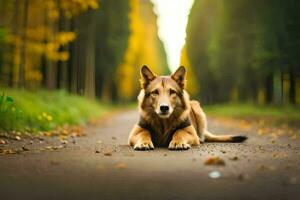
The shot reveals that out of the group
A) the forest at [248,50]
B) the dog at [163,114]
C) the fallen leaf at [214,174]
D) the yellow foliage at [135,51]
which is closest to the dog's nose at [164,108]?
the dog at [163,114]

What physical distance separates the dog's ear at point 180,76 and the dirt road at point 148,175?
1.38 meters

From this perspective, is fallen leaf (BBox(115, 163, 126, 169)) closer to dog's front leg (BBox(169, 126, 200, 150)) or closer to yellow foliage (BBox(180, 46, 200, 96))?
dog's front leg (BBox(169, 126, 200, 150))

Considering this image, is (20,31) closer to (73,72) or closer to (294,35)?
(73,72)

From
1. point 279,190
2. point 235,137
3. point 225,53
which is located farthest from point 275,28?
point 279,190

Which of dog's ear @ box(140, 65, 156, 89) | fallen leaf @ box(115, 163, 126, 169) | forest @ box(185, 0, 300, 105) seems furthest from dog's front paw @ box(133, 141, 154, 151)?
forest @ box(185, 0, 300, 105)

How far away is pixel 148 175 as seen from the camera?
21.7ft

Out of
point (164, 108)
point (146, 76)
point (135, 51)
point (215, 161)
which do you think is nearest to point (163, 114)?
point (164, 108)

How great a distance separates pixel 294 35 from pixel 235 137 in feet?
35.0

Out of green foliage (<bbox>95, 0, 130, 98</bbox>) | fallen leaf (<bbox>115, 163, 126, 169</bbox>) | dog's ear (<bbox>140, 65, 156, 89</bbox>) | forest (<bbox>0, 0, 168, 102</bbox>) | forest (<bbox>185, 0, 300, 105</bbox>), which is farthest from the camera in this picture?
green foliage (<bbox>95, 0, 130, 98</bbox>)

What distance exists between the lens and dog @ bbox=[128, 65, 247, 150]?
30.8 ft

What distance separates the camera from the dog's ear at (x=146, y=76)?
9.88m

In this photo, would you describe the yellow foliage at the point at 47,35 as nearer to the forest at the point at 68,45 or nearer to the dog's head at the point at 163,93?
the forest at the point at 68,45

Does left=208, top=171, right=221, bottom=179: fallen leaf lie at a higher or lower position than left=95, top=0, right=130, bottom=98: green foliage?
lower

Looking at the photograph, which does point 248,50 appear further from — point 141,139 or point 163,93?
point 141,139
